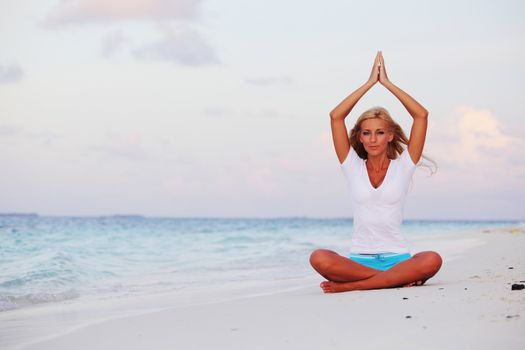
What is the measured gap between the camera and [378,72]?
18.6 ft

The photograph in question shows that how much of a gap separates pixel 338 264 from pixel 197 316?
1.29m

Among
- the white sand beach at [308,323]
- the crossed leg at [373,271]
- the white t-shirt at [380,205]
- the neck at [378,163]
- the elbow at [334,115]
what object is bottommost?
the white sand beach at [308,323]

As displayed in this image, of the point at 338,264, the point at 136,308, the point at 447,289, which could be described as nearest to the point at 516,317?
the point at 447,289

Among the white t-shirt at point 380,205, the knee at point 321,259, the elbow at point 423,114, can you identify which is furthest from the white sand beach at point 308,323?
the elbow at point 423,114

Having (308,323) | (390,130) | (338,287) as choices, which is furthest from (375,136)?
(308,323)

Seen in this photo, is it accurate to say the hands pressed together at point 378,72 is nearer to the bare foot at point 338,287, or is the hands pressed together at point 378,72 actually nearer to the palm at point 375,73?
the palm at point 375,73

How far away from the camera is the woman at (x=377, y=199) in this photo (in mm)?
5398

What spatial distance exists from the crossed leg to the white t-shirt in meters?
0.20

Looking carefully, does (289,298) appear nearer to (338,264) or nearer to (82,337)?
(338,264)

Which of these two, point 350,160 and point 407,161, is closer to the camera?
point 407,161

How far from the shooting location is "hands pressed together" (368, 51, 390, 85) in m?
5.64

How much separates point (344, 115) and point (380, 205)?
0.81 meters

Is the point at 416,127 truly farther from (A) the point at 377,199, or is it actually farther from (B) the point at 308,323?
(B) the point at 308,323

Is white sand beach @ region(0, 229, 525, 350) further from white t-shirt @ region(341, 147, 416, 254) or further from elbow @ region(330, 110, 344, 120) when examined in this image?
elbow @ region(330, 110, 344, 120)
